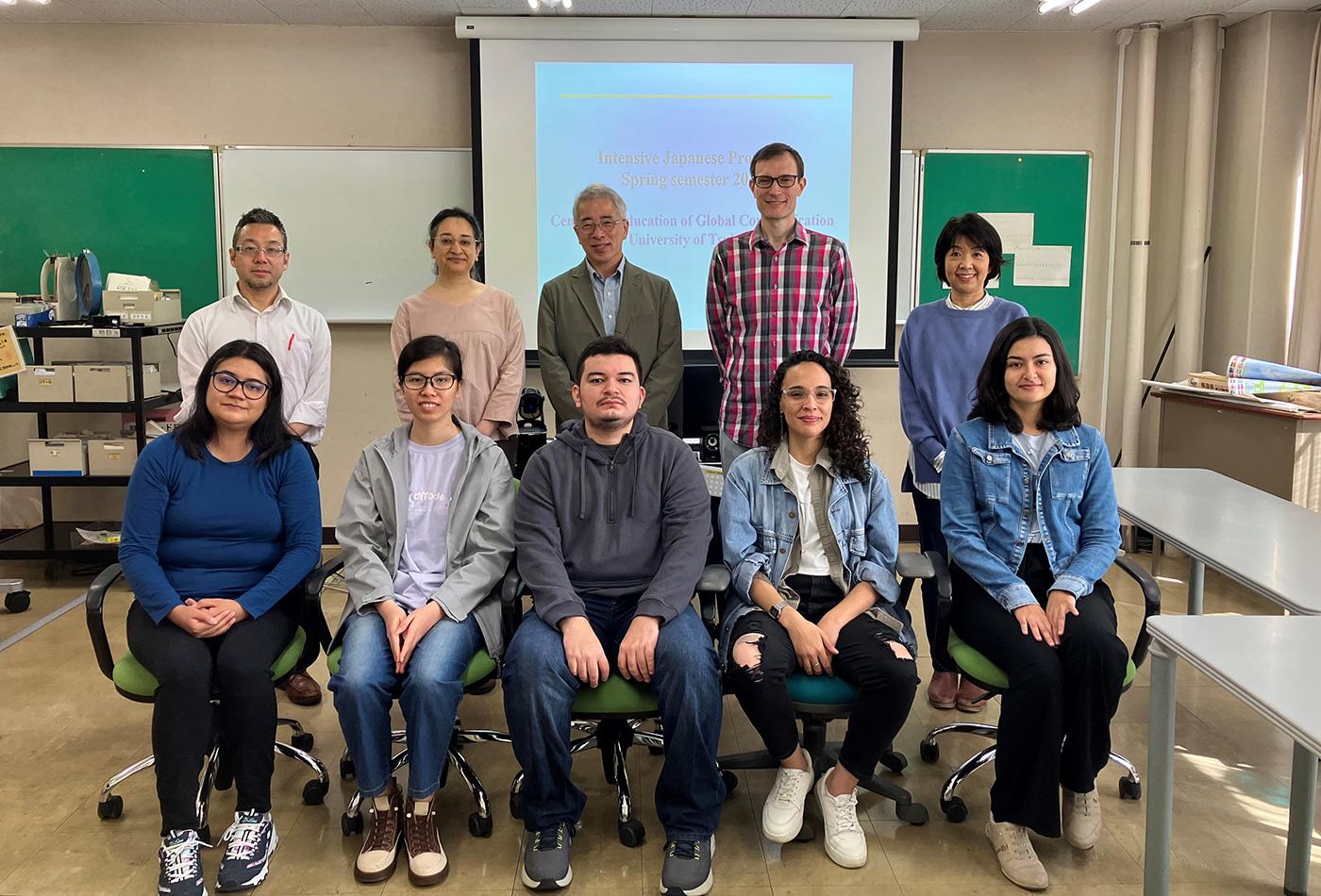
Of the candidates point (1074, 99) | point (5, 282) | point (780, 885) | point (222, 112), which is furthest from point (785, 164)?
point (5, 282)

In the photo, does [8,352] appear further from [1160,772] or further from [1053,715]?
[1160,772]

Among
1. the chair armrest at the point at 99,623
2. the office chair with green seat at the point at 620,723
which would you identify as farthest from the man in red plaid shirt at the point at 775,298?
the chair armrest at the point at 99,623

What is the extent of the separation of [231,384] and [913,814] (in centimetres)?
200

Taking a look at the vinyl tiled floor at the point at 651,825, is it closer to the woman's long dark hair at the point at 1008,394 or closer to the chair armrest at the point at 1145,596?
the chair armrest at the point at 1145,596

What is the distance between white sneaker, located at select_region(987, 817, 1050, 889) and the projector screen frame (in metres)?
2.85

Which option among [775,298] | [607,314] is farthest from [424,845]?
A: [775,298]

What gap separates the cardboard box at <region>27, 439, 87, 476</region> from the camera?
461cm

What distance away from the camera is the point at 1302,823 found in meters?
2.24

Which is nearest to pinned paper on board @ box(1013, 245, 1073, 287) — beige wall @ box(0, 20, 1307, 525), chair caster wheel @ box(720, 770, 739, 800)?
beige wall @ box(0, 20, 1307, 525)

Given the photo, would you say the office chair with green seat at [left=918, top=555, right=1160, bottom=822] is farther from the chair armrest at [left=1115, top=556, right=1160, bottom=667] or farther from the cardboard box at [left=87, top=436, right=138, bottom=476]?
the cardboard box at [left=87, top=436, right=138, bottom=476]

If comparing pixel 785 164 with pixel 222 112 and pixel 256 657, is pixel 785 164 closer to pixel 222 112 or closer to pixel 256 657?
pixel 256 657

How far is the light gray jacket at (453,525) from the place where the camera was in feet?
8.26

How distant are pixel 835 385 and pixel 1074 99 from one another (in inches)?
136

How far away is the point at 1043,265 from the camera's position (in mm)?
5270
